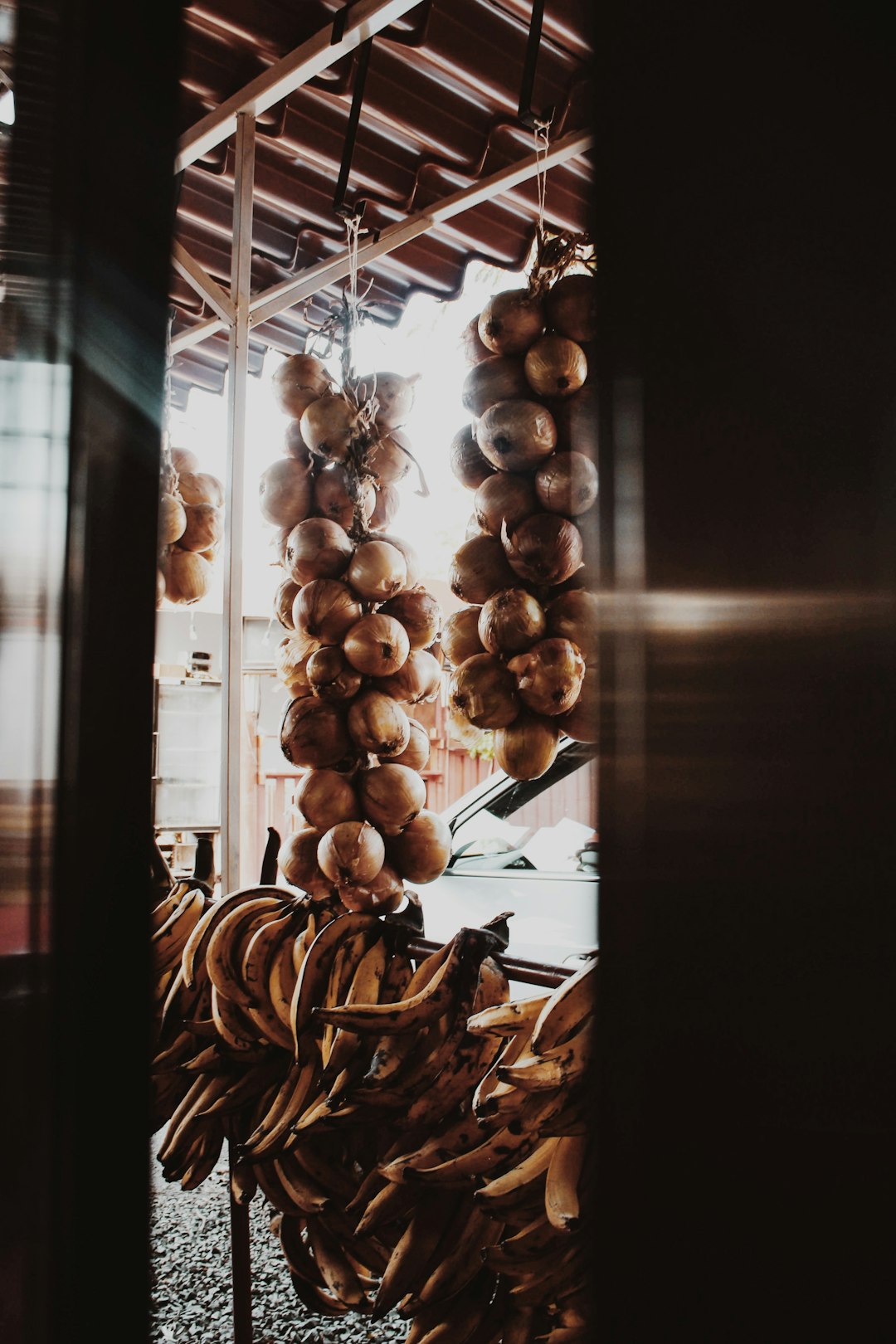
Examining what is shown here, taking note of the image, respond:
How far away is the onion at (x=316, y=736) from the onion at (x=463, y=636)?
21 centimetres

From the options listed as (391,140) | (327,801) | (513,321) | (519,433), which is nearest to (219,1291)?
(327,801)

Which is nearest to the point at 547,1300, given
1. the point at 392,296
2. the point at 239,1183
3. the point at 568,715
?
the point at 239,1183

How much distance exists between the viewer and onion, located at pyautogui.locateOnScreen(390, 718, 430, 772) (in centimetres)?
135

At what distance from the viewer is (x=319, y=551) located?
53.2 inches

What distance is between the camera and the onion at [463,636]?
1223mm

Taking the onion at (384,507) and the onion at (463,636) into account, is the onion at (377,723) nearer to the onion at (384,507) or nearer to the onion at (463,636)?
the onion at (463,636)

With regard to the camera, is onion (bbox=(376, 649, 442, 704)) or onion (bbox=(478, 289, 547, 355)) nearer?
onion (bbox=(478, 289, 547, 355))

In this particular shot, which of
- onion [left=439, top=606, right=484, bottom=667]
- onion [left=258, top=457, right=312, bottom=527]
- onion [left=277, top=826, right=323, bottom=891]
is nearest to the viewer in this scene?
onion [left=439, top=606, right=484, bottom=667]

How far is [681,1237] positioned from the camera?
379 mm

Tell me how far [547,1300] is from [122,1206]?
0.49 metres

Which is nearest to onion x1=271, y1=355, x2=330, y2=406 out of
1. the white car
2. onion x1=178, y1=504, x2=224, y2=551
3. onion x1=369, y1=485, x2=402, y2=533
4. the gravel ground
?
onion x1=369, y1=485, x2=402, y2=533

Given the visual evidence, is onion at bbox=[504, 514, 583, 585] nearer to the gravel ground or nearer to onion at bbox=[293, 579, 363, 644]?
onion at bbox=[293, 579, 363, 644]

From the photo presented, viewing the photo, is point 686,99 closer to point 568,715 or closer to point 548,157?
point 568,715

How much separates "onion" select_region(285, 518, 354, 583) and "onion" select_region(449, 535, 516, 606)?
0.78 feet
